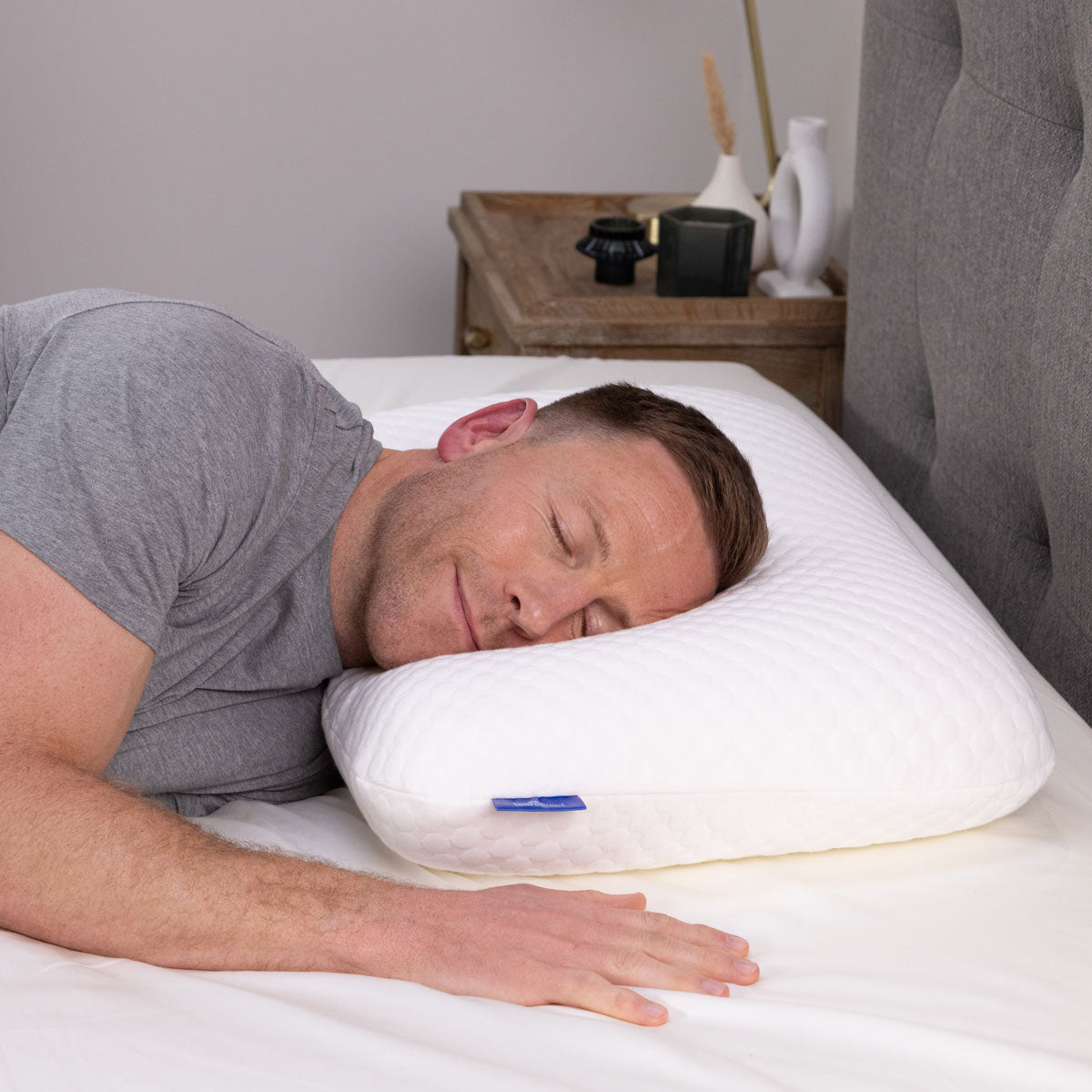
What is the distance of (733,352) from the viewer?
1.74 m

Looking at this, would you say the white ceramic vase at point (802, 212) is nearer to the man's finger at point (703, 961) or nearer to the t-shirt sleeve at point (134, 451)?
the t-shirt sleeve at point (134, 451)

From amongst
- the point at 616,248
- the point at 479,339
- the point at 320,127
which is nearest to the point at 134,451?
the point at 616,248

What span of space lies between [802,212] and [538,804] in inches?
49.8

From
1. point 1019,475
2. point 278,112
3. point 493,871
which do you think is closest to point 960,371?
point 1019,475

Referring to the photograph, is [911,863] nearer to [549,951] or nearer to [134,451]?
[549,951]

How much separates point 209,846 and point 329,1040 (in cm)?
17

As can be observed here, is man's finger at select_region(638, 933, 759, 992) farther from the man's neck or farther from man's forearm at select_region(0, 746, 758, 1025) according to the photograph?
the man's neck

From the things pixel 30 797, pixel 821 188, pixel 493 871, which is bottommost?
pixel 493 871

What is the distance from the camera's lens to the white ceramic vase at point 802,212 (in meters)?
1.80

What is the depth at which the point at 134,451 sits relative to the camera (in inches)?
32.2

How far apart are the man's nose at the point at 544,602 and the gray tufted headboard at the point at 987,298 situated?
1.31 feet

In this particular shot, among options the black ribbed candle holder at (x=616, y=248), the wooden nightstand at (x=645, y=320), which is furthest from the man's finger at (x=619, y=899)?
the black ribbed candle holder at (x=616, y=248)

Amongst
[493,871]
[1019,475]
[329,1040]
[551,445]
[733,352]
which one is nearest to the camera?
[329,1040]

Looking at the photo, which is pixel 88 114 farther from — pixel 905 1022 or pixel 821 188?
pixel 905 1022
